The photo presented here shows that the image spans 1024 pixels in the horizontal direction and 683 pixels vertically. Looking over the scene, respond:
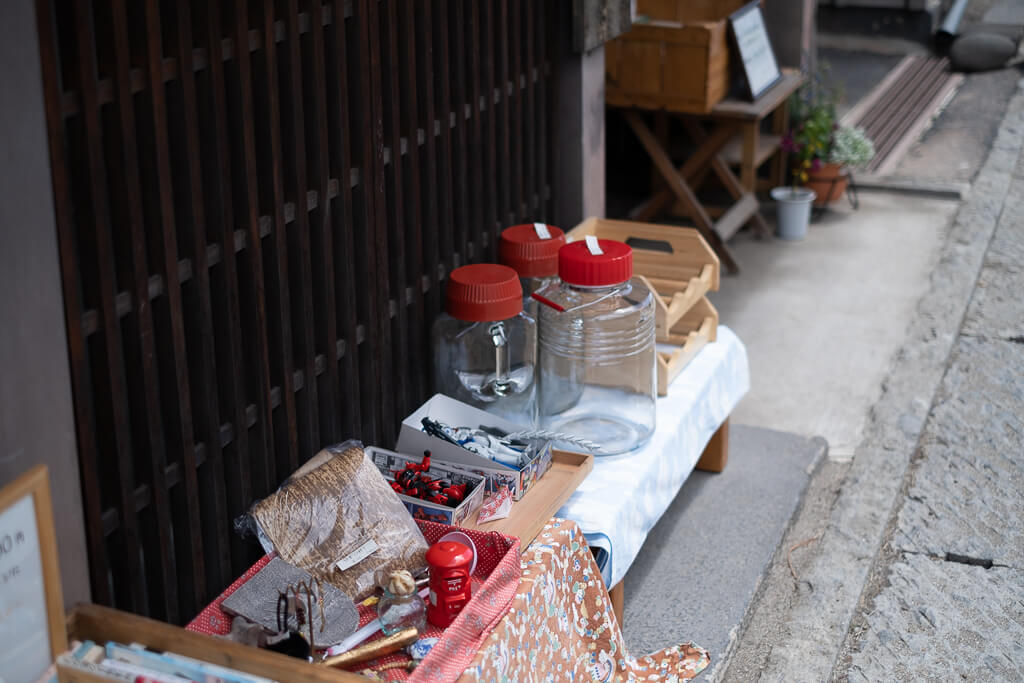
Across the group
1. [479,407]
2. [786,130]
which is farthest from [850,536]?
[786,130]

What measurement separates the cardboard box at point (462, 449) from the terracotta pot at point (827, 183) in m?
4.40

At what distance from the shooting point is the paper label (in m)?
2.76

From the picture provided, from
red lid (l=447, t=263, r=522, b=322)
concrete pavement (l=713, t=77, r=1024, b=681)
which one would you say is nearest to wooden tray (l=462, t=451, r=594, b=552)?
red lid (l=447, t=263, r=522, b=322)

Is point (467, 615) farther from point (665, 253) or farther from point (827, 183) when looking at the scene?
point (827, 183)

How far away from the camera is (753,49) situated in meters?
6.36

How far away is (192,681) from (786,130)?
5.73 m

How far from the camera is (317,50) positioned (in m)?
2.77

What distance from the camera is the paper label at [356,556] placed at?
9.06 feet

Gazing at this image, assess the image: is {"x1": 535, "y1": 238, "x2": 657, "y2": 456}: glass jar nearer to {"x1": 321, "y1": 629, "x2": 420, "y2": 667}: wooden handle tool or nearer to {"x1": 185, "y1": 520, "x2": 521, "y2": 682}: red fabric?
{"x1": 185, "y1": 520, "x2": 521, "y2": 682}: red fabric

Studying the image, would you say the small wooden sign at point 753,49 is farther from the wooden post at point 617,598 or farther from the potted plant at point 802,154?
the wooden post at point 617,598

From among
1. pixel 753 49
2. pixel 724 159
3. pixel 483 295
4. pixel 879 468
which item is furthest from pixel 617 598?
pixel 724 159

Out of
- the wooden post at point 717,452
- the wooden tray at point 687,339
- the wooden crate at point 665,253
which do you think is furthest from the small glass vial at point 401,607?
the wooden post at point 717,452

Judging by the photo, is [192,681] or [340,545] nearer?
[192,681]

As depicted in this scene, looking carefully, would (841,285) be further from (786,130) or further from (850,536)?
(850,536)
